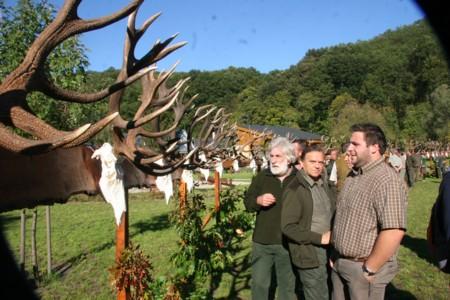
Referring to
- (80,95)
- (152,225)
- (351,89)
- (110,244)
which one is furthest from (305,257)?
(351,89)

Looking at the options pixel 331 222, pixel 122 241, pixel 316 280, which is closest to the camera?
pixel 122 241

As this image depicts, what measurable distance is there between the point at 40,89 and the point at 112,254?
6494 mm

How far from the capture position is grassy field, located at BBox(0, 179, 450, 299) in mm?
5832

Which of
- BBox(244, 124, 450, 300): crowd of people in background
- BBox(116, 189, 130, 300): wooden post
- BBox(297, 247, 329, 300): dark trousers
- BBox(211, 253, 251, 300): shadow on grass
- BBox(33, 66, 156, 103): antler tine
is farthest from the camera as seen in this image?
BBox(211, 253, 251, 300): shadow on grass

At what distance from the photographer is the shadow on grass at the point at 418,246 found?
7445 mm

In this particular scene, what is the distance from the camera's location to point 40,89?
8.59 ft

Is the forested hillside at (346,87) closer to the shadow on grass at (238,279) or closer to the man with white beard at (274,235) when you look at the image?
the shadow on grass at (238,279)

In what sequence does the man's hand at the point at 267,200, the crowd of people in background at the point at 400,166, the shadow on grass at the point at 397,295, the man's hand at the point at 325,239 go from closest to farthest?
1. the man's hand at the point at 325,239
2. the man's hand at the point at 267,200
3. the shadow on grass at the point at 397,295
4. the crowd of people in background at the point at 400,166

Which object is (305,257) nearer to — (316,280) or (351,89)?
(316,280)

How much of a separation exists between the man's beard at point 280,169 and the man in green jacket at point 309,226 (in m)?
0.22

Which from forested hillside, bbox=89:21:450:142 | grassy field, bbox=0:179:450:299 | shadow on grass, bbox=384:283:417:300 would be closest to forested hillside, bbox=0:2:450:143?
forested hillside, bbox=89:21:450:142

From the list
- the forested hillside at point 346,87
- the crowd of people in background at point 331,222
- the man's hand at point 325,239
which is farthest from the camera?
the forested hillside at point 346,87

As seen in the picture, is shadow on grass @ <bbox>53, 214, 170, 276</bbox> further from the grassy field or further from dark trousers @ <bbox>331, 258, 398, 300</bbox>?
dark trousers @ <bbox>331, 258, 398, 300</bbox>

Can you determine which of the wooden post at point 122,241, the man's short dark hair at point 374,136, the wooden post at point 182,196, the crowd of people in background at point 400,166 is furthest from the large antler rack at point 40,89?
the wooden post at point 182,196
